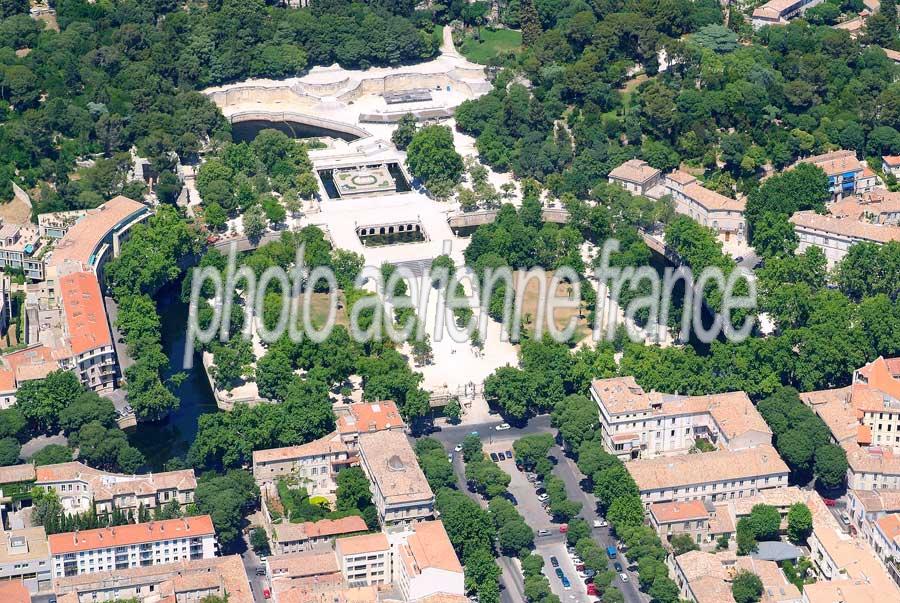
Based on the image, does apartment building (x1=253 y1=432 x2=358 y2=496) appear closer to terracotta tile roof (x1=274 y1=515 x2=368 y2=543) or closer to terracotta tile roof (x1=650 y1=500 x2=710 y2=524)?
terracotta tile roof (x1=274 y1=515 x2=368 y2=543)

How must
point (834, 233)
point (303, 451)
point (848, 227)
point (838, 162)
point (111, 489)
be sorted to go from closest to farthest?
point (111, 489) < point (303, 451) < point (834, 233) < point (848, 227) < point (838, 162)

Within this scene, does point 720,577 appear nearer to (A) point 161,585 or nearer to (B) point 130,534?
(A) point 161,585

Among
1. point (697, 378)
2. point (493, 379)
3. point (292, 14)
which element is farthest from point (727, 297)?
point (292, 14)

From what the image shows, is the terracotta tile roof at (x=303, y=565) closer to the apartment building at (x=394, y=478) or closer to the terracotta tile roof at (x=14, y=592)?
the apartment building at (x=394, y=478)

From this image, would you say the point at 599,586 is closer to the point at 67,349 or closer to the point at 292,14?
the point at 67,349

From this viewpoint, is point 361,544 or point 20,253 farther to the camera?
point 20,253

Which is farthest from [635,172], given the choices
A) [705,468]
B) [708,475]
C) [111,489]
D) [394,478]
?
[111,489]
